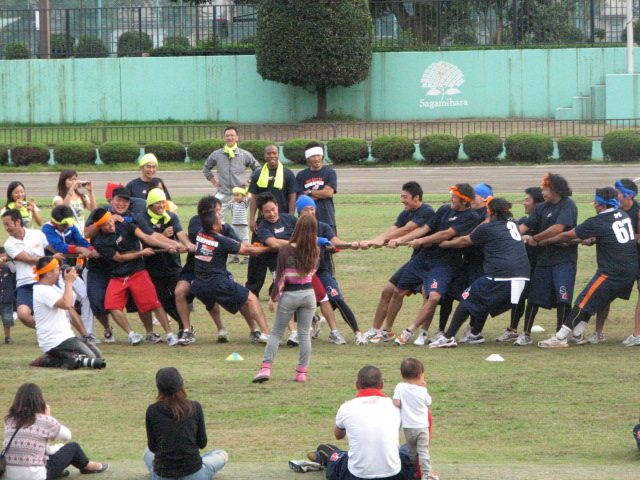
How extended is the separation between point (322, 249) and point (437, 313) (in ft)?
9.59

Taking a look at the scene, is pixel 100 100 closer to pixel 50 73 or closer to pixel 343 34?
pixel 50 73

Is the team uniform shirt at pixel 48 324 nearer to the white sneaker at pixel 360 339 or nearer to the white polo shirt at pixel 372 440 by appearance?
the white sneaker at pixel 360 339

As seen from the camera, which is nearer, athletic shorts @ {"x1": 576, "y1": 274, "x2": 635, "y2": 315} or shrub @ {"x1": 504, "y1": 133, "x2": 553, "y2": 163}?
athletic shorts @ {"x1": 576, "y1": 274, "x2": 635, "y2": 315}

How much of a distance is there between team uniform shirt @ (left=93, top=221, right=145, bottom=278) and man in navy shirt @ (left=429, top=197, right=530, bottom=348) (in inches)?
146

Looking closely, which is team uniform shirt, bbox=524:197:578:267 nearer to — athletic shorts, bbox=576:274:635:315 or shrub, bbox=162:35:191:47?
athletic shorts, bbox=576:274:635:315

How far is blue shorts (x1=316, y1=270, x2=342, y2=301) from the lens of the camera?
11305 mm

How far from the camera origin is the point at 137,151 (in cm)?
3484

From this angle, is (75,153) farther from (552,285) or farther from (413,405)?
(413,405)

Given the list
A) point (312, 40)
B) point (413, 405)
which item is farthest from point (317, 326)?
point (312, 40)

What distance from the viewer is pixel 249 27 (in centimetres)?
4303

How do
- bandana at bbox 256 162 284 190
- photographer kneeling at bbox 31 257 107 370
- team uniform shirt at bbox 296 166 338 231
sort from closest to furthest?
photographer kneeling at bbox 31 257 107 370 < team uniform shirt at bbox 296 166 338 231 < bandana at bbox 256 162 284 190

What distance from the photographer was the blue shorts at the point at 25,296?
11.3 metres

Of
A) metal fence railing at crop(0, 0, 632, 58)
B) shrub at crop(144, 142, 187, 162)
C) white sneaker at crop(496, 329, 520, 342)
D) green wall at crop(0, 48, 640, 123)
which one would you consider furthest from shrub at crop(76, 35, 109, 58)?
white sneaker at crop(496, 329, 520, 342)

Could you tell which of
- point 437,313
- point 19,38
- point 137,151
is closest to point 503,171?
point 137,151
